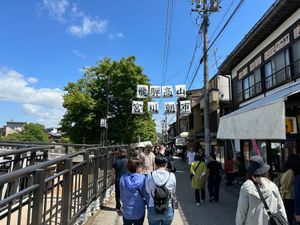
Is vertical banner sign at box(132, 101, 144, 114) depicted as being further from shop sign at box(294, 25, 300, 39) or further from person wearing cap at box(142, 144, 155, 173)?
shop sign at box(294, 25, 300, 39)

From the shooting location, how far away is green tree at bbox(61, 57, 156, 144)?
26.7 meters

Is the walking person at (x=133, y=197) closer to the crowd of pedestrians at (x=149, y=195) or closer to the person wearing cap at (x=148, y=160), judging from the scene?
the crowd of pedestrians at (x=149, y=195)

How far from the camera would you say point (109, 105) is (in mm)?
26953

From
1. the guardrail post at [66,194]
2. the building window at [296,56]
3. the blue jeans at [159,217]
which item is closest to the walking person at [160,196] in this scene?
the blue jeans at [159,217]

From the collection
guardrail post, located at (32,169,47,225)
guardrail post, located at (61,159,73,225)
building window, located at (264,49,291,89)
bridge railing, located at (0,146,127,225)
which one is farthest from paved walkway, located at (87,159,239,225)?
building window, located at (264,49,291,89)

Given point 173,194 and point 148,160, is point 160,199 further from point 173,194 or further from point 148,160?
point 148,160

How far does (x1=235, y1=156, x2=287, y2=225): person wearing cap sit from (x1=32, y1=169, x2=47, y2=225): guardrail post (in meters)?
2.48

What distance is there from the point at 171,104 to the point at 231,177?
7467mm

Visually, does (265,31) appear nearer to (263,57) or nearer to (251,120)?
(263,57)

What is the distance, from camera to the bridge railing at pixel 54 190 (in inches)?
124

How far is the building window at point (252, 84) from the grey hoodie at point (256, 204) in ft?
40.6

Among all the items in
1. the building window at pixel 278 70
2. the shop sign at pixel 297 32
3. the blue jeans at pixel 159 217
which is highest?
the shop sign at pixel 297 32

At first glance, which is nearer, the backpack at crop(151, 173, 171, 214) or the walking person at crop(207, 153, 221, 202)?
the backpack at crop(151, 173, 171, 214)

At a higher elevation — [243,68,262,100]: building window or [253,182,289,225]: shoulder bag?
[243,68,262,100]: building window
